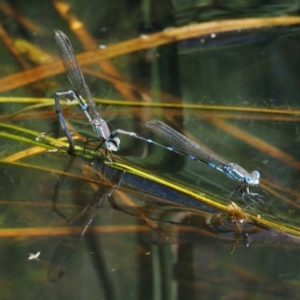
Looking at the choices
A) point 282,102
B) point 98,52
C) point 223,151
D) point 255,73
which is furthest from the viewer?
point 98,52

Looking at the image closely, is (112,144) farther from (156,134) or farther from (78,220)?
(78,220)

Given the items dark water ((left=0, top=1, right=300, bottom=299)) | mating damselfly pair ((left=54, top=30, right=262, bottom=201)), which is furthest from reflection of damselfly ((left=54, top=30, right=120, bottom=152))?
dark water ((left=0, top=1, right=300, bottom=299))

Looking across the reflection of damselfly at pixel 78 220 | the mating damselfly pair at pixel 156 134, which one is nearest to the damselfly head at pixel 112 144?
the mating damselfly pair at pixel 156 134

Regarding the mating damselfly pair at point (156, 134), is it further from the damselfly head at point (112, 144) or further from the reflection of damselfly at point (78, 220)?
the reflection of damselfly at point (78, 220)

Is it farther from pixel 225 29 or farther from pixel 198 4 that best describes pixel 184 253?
pixel 198 4

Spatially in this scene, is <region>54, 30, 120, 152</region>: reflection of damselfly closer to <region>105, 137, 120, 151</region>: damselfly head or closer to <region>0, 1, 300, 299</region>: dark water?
<region>105, 137, 120, 151</region>: damselfly head

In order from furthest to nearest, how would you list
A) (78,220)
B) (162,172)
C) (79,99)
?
1. (79,99)
2. (162,172)
3. (78,220)

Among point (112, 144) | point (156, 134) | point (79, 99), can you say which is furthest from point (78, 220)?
point (79, 99)

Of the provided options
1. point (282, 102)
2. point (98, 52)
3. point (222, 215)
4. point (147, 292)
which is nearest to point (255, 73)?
point (282, 102)
